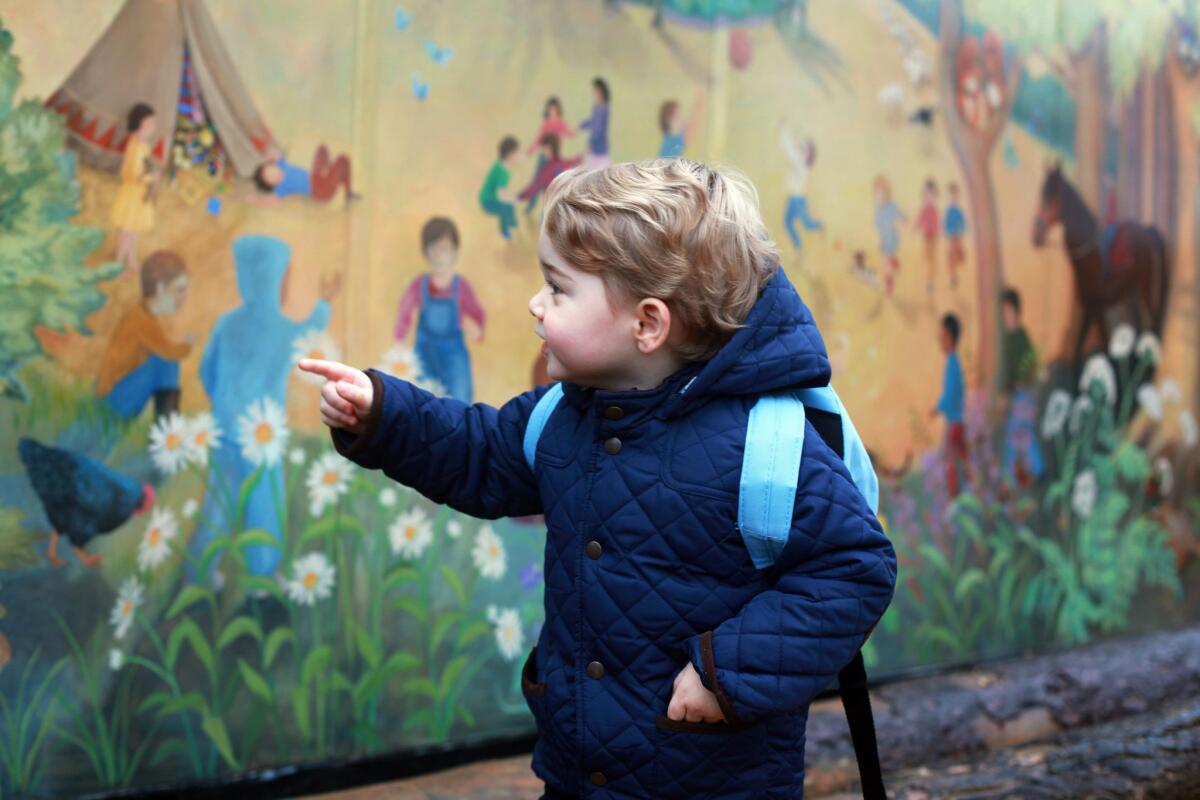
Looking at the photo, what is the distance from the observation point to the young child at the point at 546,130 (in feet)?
12.8

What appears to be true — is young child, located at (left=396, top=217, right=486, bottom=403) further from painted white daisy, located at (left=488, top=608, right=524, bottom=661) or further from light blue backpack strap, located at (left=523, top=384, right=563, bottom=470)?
light blue backpack strap, located at (left=523, top=384, right=563, bottom=470)

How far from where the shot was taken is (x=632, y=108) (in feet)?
13.5

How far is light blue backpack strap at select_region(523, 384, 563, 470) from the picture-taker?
2301mm

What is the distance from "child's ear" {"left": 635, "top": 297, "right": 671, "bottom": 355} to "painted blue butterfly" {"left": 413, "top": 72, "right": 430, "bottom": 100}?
5.84 feet

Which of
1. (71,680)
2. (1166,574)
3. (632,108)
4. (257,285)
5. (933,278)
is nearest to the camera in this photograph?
(71,680)

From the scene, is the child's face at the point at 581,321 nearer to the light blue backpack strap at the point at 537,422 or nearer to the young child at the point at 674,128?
the light blue backpack strap at the point at 537,422

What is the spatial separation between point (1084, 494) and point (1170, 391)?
71 centimetres

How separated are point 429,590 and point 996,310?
255cm

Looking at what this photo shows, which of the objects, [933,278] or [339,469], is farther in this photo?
[933,278]

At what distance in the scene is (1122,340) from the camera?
5.64 meters

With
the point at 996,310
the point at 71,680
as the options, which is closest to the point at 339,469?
the point at 71,680

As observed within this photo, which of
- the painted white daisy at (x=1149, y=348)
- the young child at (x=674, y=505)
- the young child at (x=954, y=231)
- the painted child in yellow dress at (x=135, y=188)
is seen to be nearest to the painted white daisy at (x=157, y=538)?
the painted child in yellow dress at (x=135, y=188)

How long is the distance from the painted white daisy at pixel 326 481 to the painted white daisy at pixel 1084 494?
3158 mm

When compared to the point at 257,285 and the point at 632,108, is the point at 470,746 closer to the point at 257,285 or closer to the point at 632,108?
the point at 257,285
